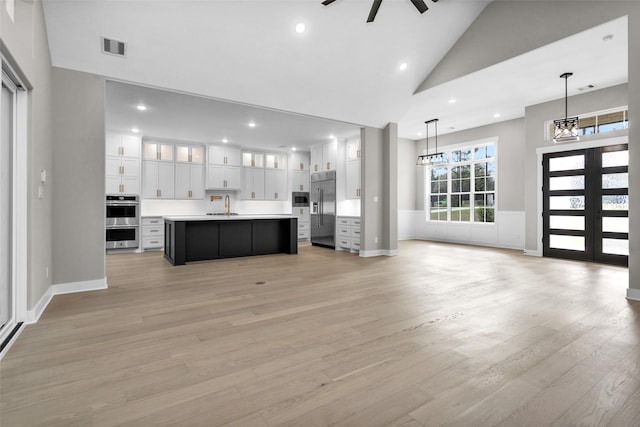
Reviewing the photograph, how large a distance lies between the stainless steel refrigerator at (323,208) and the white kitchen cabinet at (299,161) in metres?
1.14

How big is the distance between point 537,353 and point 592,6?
4280mm

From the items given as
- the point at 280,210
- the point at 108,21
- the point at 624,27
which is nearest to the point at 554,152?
the point at 624,27

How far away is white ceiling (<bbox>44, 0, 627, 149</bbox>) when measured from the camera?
3617 millimetres

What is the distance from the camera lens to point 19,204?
2719 millimetres

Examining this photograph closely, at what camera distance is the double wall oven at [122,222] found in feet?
23.3

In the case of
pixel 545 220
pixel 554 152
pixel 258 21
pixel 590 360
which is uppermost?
pixel 258 21

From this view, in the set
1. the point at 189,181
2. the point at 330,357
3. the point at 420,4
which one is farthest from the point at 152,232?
the point at 420,4

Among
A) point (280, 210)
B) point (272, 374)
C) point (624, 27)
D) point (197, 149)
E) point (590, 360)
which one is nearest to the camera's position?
point (272, 374)

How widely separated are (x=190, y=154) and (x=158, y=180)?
1.05 m

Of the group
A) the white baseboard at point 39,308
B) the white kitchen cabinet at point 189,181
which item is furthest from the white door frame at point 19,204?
the white kitchen cabinet at point 189,181

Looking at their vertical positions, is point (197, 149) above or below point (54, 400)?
above

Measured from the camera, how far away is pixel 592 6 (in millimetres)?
3842

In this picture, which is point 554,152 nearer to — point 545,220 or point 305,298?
point 545,220

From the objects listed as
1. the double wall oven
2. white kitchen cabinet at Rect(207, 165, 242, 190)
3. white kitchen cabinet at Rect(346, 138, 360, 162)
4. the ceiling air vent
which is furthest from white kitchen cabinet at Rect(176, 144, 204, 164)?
the ceiling air vent
